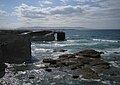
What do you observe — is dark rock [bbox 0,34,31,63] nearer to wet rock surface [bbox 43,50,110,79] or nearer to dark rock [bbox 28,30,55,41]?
wet rock surface [bbox 43,50,110,79]

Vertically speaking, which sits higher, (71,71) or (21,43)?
(21,43)

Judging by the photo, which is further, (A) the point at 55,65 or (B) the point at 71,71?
(A) the point at 55,65

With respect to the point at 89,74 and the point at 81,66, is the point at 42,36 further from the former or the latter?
the point at 89,74

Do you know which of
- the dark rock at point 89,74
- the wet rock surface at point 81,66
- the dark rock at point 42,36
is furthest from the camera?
the dark rock at point 42,36

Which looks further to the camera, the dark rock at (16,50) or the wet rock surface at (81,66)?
the dark rock at (16,50)

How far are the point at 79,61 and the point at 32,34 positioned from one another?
53203 millimetres

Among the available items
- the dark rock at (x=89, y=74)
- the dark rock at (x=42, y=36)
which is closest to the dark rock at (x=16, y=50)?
the dark rock at (x=89, y=74)

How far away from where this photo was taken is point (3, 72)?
89.3 feet

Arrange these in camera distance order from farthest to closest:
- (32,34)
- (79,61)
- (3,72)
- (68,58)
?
(32,34), (68,58), (79,61), (3,72)

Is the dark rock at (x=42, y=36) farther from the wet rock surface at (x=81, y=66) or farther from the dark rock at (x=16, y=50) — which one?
the dark rock at (x=16, y=50)

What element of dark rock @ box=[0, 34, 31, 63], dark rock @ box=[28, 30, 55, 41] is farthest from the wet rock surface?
dark rock @ box=[28, 30, 55, 41]

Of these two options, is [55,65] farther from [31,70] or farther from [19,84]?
[19,84]

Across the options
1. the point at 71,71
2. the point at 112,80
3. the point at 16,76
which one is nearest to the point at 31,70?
the point at 16,76

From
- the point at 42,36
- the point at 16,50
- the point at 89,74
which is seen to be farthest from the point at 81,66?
the point at 42,36
